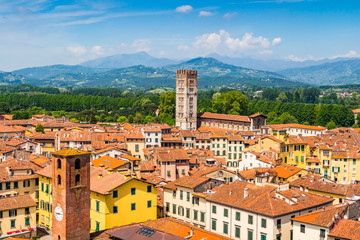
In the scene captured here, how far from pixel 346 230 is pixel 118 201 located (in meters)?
16.3

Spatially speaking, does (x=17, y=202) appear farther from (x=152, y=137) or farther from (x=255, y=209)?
(x=152, y=137)

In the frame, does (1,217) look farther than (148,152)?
No

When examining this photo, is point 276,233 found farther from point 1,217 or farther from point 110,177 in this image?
point 1,217

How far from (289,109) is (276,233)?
10552 centimetres

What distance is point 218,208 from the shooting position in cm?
3716

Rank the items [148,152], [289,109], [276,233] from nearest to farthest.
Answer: [276,233], [148,152], [289,109]

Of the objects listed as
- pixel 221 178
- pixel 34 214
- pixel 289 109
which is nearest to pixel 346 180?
pixel 221 178

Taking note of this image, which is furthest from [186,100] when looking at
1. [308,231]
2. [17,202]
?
[308,231]

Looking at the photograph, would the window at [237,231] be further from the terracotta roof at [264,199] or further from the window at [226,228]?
the terracotta roof at [264,199]

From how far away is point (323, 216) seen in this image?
3203 cm

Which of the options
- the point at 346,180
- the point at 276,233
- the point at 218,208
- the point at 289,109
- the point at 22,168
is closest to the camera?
the point at 276,233

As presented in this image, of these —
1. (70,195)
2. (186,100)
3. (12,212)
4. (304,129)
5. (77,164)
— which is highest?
(186,100)

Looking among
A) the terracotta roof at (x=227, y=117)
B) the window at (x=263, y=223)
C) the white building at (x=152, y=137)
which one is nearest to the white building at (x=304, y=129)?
the terracotta roof at (x=227, y=117)

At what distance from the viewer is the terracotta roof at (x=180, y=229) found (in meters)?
31.2
